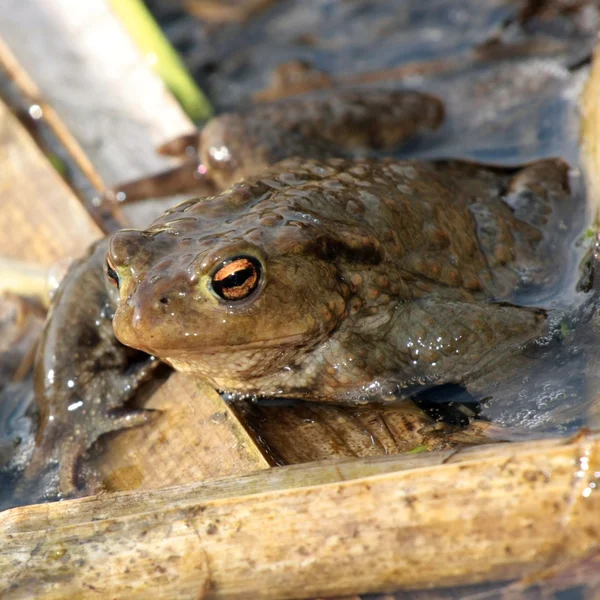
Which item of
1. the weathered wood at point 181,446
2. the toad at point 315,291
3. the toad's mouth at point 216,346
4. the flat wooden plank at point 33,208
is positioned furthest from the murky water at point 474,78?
the flat wooden plank at point 33,208

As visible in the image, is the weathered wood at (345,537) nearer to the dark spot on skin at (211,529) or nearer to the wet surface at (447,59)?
the dark spot on skin at (211,529)

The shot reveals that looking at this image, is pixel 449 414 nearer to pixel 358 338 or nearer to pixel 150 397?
pixel 358 338

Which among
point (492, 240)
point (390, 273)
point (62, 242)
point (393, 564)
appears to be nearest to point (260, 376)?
point (390, 273)

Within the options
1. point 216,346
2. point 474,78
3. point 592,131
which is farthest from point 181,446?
point 474,78

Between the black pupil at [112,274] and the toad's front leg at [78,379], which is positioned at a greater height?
the black pupil at [112,274]

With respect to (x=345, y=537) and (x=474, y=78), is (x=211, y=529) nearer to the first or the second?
(x=345, y=537)

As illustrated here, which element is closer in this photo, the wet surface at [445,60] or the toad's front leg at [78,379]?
the toad's front leg at [78,379]
